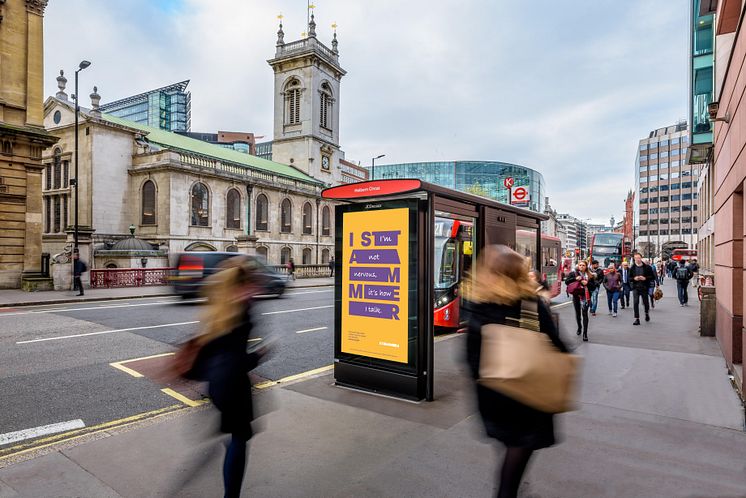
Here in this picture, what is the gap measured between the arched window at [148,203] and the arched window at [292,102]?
24.9 meters

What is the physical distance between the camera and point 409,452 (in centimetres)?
410

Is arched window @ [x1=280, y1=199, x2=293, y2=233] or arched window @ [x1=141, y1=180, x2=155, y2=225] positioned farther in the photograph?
arched window @ [x1=280, y1=199, x2=293, y2=233]

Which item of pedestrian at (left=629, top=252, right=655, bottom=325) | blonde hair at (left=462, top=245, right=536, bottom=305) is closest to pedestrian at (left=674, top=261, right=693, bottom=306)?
pedestrian at (left=629, top=252, right=655, bottom=325)

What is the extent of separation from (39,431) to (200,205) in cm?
3630

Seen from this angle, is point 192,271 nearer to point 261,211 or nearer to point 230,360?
point 230,360

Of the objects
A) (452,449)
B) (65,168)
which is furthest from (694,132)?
(65,168)

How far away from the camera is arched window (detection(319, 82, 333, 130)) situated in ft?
191

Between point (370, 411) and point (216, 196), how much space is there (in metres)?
37.7

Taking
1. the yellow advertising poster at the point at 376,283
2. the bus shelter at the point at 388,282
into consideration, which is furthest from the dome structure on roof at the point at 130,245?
the yellow advertising poster at the point at 376,283

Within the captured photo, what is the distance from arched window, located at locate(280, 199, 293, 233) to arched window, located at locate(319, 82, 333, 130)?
15.5m

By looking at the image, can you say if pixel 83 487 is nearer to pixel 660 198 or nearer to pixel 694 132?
pixel 694 132

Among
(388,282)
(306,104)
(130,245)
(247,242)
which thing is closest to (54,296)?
(247,242)

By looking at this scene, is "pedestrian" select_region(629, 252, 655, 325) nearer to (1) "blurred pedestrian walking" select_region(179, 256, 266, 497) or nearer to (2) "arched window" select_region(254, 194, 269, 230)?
(1) "blurred pedestrian walking" select_region(179, 256, 266, 497)

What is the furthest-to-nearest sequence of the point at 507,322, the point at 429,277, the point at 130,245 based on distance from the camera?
the point at 130,245 < the point at 429,277 < the point at 507,322
